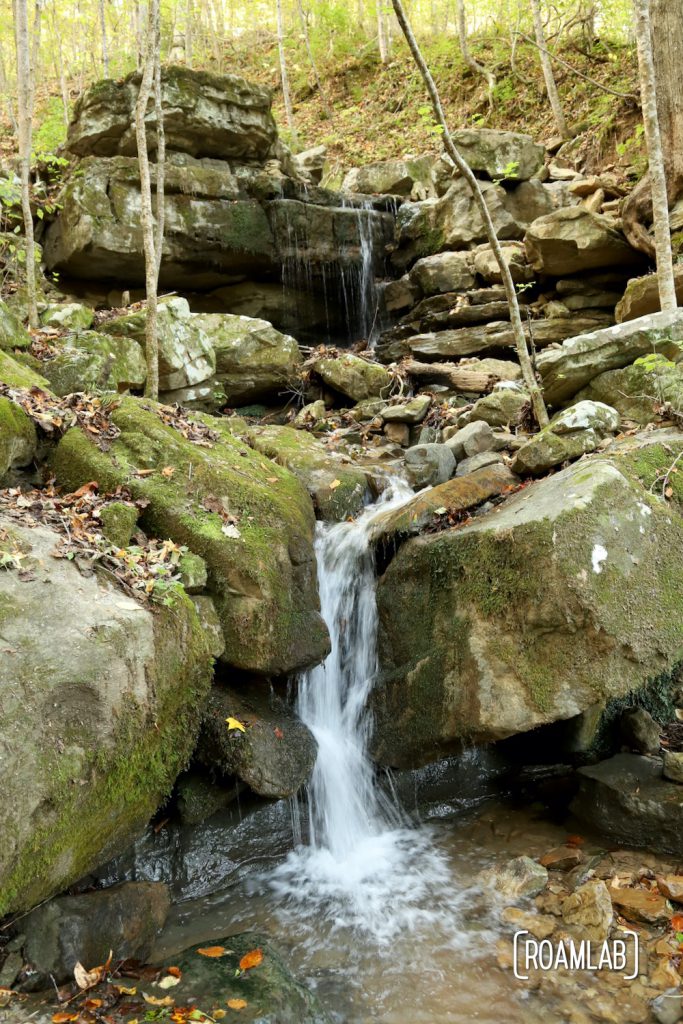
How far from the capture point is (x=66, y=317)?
9859 mm

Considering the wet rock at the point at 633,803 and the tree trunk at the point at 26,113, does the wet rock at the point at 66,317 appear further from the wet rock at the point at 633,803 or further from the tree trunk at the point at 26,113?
the wet rock at the point at 633,803

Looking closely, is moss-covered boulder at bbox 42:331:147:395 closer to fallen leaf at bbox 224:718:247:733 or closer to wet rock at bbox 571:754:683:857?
→ fallen leaf at bbox 224:718:247:733

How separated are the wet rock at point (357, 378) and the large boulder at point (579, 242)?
3515 mm

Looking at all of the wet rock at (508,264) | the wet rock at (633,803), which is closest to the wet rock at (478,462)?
the wet rock at (633,803)

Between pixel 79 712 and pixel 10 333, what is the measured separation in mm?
6044

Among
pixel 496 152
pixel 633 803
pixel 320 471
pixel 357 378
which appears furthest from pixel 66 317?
pixel 496 152

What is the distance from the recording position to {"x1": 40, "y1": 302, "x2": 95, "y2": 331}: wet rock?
32.0 ft

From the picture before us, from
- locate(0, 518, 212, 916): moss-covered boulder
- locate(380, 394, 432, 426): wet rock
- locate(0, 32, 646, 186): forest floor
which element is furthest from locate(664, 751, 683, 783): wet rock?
locate(0, 32, 646, 186): forest floor

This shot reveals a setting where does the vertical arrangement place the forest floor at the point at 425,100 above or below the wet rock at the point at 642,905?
above

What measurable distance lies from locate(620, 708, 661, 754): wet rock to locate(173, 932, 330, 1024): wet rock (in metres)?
3.00

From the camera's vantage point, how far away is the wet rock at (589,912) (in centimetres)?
393

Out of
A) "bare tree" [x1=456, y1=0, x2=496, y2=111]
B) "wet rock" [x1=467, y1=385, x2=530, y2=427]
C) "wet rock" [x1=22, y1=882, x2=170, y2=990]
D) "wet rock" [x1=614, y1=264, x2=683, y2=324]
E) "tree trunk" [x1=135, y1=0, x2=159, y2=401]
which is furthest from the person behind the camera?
"bare tree" [x1=456, y1=0, x2=496, y2=111]

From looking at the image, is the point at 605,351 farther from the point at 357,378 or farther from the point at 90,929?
the point at 90,929

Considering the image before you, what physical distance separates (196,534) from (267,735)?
5.14ft
